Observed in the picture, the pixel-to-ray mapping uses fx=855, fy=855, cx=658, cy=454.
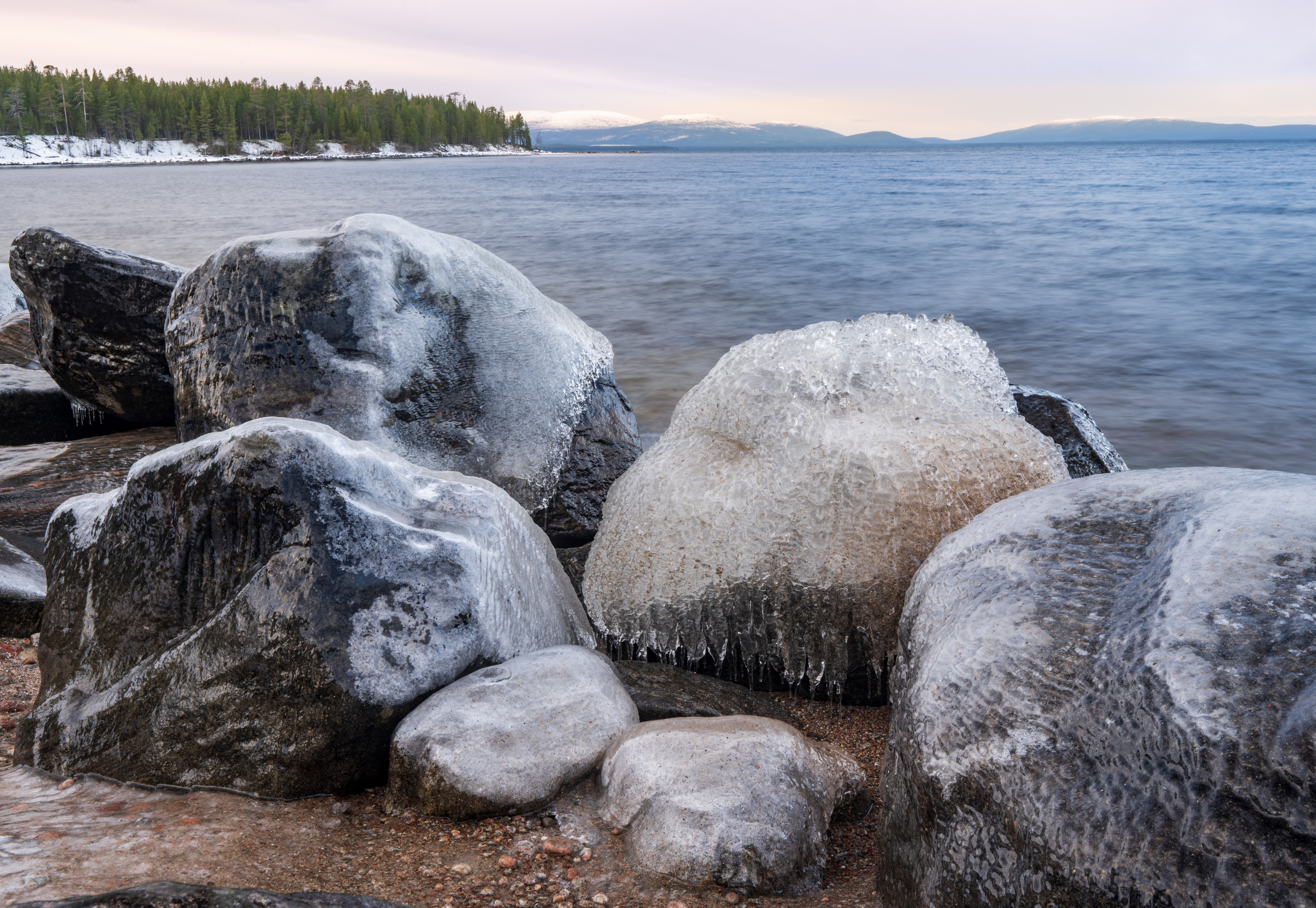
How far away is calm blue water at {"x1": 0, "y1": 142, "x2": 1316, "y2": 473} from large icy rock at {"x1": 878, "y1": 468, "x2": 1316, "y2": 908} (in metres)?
5.35

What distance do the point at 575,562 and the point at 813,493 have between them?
1615 mm

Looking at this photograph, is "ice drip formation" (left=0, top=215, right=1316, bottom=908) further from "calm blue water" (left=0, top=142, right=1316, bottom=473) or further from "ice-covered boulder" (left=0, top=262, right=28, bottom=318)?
"ice-covered boulder" (left=0, top=262, right=28, bottom=318)

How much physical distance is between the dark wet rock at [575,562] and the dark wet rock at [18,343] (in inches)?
215

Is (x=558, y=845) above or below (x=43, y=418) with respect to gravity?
below

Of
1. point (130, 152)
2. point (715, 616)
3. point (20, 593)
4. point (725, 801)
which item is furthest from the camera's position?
point (130, 152)

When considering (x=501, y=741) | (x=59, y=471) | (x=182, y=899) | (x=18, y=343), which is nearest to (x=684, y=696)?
(x=501, y=741)

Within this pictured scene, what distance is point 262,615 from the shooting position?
93.7 inches

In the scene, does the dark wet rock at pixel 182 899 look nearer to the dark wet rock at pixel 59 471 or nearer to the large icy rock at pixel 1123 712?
the large icy rock at pixel 1123 712

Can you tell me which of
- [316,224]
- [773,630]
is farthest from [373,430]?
[316,224]

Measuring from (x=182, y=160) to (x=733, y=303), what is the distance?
87430 mm

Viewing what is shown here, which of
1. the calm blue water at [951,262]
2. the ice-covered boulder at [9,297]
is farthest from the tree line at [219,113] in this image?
the ice-covered boulder at [9,297]

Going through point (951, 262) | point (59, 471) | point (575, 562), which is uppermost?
point (951, 262)

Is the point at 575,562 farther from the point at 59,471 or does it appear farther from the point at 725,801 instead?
the point at 59,471

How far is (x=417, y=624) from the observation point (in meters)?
2.46
